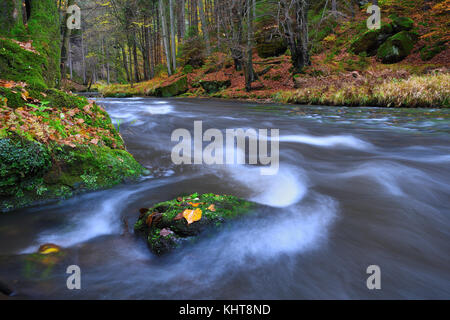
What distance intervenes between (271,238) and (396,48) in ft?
57.2

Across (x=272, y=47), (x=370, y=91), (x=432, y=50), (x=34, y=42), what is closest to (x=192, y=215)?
(x=34, y=42)

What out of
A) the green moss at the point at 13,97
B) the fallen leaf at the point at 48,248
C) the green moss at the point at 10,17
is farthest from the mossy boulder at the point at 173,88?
the fallen leaf at the point at 48,248

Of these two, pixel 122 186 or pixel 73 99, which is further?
pixel 73 99

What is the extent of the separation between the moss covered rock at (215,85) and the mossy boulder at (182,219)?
15.9 meters

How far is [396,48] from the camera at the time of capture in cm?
1483

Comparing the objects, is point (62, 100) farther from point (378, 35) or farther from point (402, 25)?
point (402, 25)

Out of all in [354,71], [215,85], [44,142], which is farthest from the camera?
[215,85]

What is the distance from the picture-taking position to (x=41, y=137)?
269 centimetres

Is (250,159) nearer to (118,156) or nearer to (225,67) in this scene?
(118,156)

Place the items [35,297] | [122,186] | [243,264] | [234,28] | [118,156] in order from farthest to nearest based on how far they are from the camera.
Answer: [234,28] < [118,156] < [122,186] < [243,264] < [35,297]

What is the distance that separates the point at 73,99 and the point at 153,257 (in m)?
3.17

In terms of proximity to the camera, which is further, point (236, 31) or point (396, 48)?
point (236, 31)

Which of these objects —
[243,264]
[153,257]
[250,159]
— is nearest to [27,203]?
→ [153,257]

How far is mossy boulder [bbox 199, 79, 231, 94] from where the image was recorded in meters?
17.6
